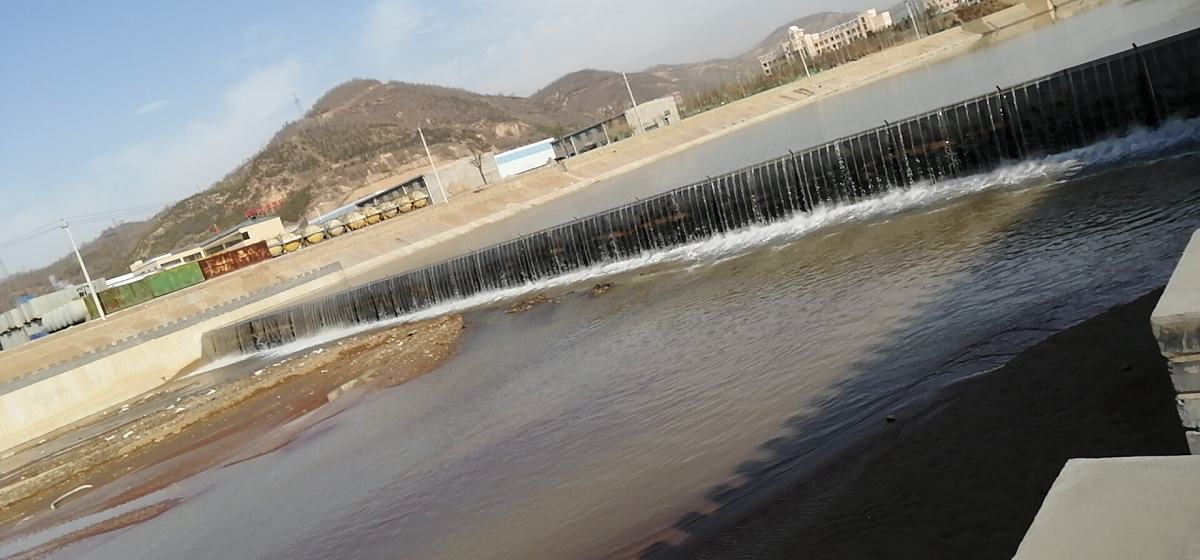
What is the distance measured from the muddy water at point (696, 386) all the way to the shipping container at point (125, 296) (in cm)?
3163

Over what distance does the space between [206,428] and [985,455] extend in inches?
668

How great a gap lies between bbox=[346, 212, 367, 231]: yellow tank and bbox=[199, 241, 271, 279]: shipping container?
6.83m

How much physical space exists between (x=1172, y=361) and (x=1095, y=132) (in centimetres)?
1211

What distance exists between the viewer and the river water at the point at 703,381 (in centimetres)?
618

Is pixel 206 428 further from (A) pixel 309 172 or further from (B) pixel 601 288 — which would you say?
(A) pixel 309 172

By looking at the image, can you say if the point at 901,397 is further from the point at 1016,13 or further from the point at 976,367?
the point at 1016,13

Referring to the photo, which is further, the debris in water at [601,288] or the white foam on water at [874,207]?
the debris in water at [601,288]

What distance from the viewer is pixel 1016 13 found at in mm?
69938

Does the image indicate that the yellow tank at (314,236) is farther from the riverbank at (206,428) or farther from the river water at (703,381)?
the river water at (703,381)

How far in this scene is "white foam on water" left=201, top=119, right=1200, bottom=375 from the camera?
1170 centimetres

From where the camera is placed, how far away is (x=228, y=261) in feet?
151

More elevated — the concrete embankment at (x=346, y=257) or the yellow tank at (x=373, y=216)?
the yellow tank at (x=373, y=216)

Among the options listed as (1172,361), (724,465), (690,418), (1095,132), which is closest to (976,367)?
(724,465)

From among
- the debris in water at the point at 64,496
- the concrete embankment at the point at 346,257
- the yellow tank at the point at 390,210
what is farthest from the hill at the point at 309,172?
the debris in water at the point at 64,496
